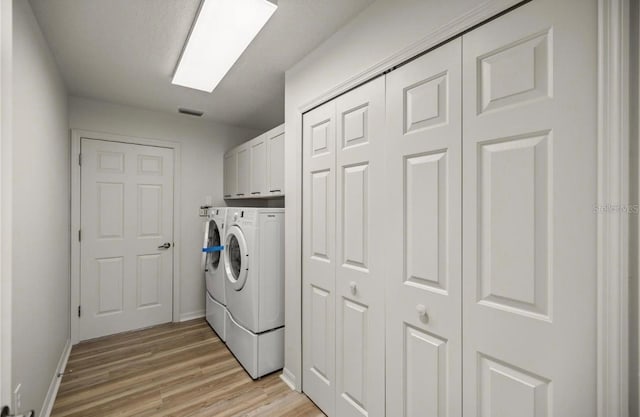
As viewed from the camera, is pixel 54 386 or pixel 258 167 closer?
pixel 54 386

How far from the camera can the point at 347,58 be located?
1.67m

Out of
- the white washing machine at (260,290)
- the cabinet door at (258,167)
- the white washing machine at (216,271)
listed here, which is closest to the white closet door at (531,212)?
the white washing machine at (260,290)

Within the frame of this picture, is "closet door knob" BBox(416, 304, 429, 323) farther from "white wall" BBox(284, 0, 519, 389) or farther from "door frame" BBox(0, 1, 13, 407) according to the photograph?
"door frame" BBox(0, 1, 13, 407)

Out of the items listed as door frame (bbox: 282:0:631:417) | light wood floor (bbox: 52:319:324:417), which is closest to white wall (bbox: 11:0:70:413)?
light wood floor (bbox: 52:319:324:417)

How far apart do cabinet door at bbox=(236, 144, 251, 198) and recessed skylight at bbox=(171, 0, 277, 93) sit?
0.92 metres

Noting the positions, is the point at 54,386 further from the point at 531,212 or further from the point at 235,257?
the point at 531,212

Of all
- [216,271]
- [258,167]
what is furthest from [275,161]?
[216,271]

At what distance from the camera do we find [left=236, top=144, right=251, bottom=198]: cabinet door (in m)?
3.08

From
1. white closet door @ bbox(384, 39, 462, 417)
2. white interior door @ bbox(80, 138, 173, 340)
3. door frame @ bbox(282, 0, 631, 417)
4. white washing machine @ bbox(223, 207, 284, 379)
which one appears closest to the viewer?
door frame @ bbox(282, 0, 631, 417)

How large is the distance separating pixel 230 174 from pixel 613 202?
337cm

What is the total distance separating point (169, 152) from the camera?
332cm

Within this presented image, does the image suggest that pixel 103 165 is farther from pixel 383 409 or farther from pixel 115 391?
pixel 383 409

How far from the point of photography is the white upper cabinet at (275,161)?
251 centimetres

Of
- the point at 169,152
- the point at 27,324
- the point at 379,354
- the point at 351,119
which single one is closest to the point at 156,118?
the point at 169,152
